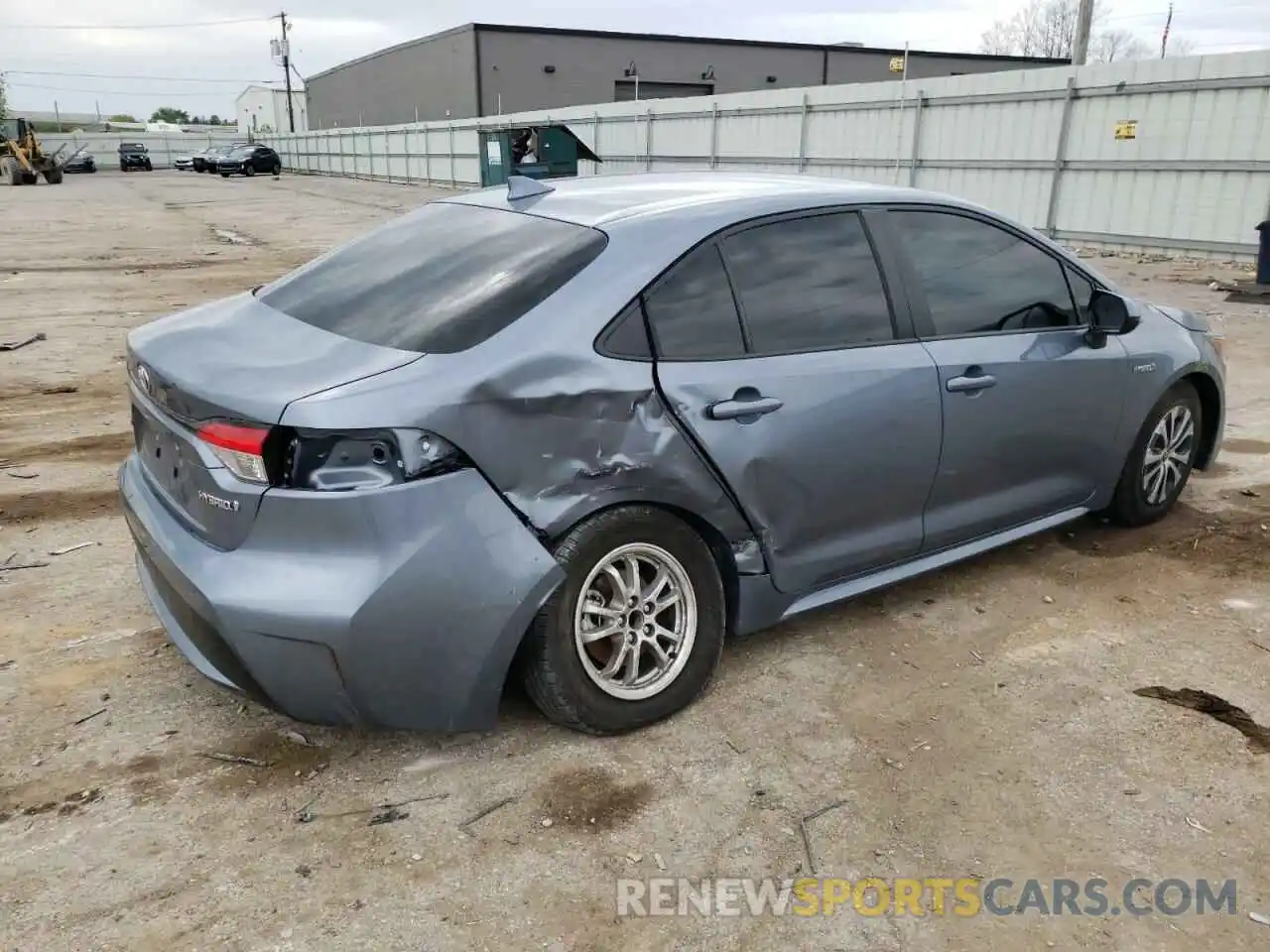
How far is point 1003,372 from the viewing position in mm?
3664

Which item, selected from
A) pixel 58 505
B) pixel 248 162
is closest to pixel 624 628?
pixel 58 505

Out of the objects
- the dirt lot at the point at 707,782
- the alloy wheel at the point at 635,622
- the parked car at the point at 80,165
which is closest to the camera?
the dirt lot at the point at 707,782

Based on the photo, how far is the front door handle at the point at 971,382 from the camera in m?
3.50

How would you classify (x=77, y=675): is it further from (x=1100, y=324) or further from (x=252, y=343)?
(x=1100, y=324)

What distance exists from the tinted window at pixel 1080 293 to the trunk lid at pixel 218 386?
274 centimetres

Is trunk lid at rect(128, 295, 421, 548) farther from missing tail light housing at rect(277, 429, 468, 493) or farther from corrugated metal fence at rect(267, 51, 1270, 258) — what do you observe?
corrugated metal fence at rect(267, 51, 1270, 258)

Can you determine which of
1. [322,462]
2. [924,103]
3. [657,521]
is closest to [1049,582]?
[657,521]

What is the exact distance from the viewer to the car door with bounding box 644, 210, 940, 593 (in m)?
2.98

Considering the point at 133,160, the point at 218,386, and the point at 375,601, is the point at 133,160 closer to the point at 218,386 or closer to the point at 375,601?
the point at 218,386

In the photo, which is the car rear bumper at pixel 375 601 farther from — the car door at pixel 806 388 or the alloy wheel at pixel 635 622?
the car door at pixel 806 388

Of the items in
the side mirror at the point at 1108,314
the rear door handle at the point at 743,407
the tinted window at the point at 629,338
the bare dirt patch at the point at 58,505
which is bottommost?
the bare dirt patch at the point at 58,505

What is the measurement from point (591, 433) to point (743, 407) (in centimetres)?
52

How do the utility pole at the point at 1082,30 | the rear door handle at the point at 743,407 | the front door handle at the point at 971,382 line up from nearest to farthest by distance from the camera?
the rear door handle at the point at 743,407 < the front door handle at the point at 971,382 < the utility pole at the point at 1082,30

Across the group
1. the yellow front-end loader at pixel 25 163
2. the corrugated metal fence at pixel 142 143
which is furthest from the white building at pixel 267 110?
the yellow front-end loader at pixel 25 163
